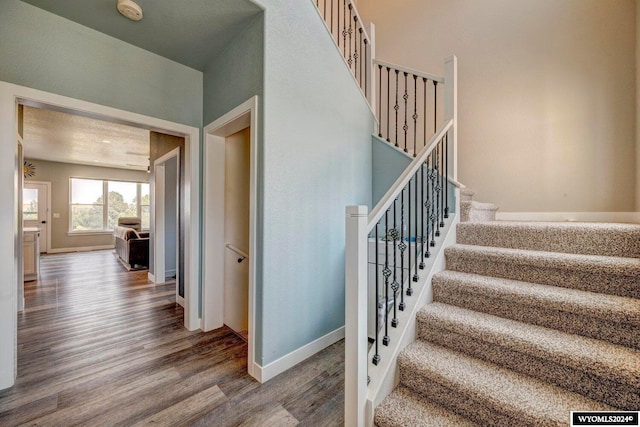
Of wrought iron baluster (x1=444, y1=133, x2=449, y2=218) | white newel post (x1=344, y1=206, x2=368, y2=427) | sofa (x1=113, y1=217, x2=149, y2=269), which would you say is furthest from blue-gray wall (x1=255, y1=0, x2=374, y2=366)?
sofa (x1=113, y1=217, x2=149, y2=269)

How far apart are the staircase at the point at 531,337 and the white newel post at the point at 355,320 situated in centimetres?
14

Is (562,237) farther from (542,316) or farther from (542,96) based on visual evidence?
(542,96)

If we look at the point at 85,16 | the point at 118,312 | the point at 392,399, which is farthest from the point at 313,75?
the point at 118,312

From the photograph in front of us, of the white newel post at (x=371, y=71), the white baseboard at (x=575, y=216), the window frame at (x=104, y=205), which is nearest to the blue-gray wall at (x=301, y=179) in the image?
the white newel post at (x=371, y=71)

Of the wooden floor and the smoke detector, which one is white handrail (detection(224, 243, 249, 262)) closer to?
the wooden floor

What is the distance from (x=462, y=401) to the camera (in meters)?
1.30

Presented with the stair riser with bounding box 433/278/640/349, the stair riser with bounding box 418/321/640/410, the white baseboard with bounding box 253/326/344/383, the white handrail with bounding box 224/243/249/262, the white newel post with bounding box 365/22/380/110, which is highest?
the white newel post with bounding box 365/22/380/110

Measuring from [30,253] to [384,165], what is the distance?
6074mm

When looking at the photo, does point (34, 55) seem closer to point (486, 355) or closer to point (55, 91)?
point (55, 91)

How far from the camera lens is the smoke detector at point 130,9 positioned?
1.85 meters

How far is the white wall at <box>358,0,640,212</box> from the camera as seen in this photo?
253 cm

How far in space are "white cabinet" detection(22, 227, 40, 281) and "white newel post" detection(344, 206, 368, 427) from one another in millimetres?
5883

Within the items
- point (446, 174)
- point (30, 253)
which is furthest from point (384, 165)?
point (30, 253)

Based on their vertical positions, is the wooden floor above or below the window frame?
below
